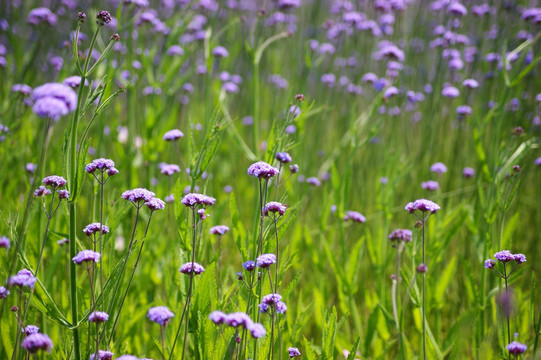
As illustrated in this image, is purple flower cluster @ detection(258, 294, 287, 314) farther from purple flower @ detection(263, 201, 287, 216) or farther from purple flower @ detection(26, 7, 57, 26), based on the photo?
purple flower @ detection(26, 7, 57, 26)

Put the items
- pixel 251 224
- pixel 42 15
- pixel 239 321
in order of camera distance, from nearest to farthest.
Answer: pixel 239 321
pixel 251 224
pixel 42 15

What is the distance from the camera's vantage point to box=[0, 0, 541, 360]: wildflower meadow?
165cm

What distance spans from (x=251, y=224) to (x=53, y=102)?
5.84ft

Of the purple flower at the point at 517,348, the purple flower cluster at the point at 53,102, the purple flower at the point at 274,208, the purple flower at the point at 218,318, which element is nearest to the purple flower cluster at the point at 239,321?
the purple flower at the point at 218,318

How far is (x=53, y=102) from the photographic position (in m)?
1.16

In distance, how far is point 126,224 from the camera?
9.64 ft

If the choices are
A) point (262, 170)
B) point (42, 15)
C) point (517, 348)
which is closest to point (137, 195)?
point (262, 170)

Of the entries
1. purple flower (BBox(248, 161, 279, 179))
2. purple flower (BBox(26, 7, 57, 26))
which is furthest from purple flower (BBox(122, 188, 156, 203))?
purple flower (BBox(26, 7, 57, 26))

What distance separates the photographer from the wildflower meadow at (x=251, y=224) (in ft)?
5.42

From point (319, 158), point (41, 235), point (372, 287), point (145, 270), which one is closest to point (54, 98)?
point (41, 235)

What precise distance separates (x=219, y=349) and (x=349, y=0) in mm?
4220

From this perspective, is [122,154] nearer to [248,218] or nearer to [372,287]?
[248,218]

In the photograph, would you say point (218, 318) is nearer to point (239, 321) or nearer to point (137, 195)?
point (239, 321)

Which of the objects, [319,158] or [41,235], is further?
[319,158]
